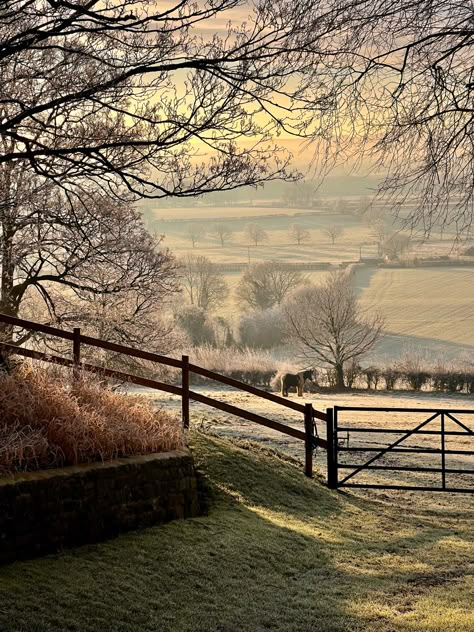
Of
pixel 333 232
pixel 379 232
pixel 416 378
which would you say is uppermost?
pixel 333 232

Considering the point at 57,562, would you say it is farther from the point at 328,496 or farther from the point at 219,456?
the point at 328,496

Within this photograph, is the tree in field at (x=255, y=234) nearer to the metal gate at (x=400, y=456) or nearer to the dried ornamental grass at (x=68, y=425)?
the metal gate at (x=400, y=456)

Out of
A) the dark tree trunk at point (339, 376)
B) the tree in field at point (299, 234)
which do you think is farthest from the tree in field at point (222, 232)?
the dark tree trunk at point (339, 376)

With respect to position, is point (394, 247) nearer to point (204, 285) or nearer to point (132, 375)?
point (204, 285)

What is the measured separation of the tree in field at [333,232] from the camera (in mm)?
136250

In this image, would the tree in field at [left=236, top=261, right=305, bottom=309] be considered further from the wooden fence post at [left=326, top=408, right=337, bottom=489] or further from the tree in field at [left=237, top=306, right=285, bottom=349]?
the wooden fence post at [left=326, top=408, right=337, bottom=489]

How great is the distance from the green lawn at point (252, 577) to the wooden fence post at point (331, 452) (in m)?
1.79

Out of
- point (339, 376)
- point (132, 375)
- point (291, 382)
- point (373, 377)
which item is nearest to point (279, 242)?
point (339, 376)

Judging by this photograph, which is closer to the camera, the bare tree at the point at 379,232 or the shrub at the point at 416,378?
the shrub at the point at 416,378

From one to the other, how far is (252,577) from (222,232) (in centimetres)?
13283

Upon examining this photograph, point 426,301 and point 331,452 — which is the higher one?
point 331,452

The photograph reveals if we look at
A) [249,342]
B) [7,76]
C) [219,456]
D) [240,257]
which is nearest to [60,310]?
[7,76]

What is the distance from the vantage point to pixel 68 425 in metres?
8.61

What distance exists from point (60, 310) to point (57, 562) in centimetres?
1437
